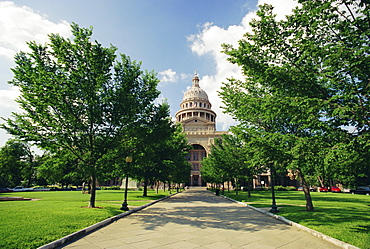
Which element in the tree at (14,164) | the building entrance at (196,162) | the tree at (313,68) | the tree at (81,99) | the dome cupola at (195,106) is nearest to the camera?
the tree at (313,68)

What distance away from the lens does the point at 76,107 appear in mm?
14109

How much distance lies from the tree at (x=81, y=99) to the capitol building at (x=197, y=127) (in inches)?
2182

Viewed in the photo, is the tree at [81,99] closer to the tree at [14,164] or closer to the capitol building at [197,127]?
the tree at [14,164]

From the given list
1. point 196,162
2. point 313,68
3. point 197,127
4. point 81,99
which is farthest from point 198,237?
point 197,127

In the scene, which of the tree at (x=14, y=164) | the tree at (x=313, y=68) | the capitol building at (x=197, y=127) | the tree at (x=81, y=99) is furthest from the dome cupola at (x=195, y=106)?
the tree at (x=313, y=68)

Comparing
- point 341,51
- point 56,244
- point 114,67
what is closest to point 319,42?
point 341,51

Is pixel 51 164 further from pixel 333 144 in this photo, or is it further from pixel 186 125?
pixel 186 125

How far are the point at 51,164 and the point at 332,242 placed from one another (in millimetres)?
15962

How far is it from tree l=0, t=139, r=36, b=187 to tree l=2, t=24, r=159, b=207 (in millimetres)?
43054

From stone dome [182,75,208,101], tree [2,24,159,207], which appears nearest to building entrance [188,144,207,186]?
stone dome [182,75,208,101]

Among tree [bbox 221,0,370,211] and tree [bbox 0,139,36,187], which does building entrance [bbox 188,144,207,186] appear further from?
tree [bbox 221,0,370,211]

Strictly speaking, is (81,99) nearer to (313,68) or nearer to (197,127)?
(313,68)

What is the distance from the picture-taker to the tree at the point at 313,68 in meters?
6.66

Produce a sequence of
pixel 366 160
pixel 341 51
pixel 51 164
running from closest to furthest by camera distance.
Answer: pixel 341 51 → pixel 366 160 → pixel 51 164
